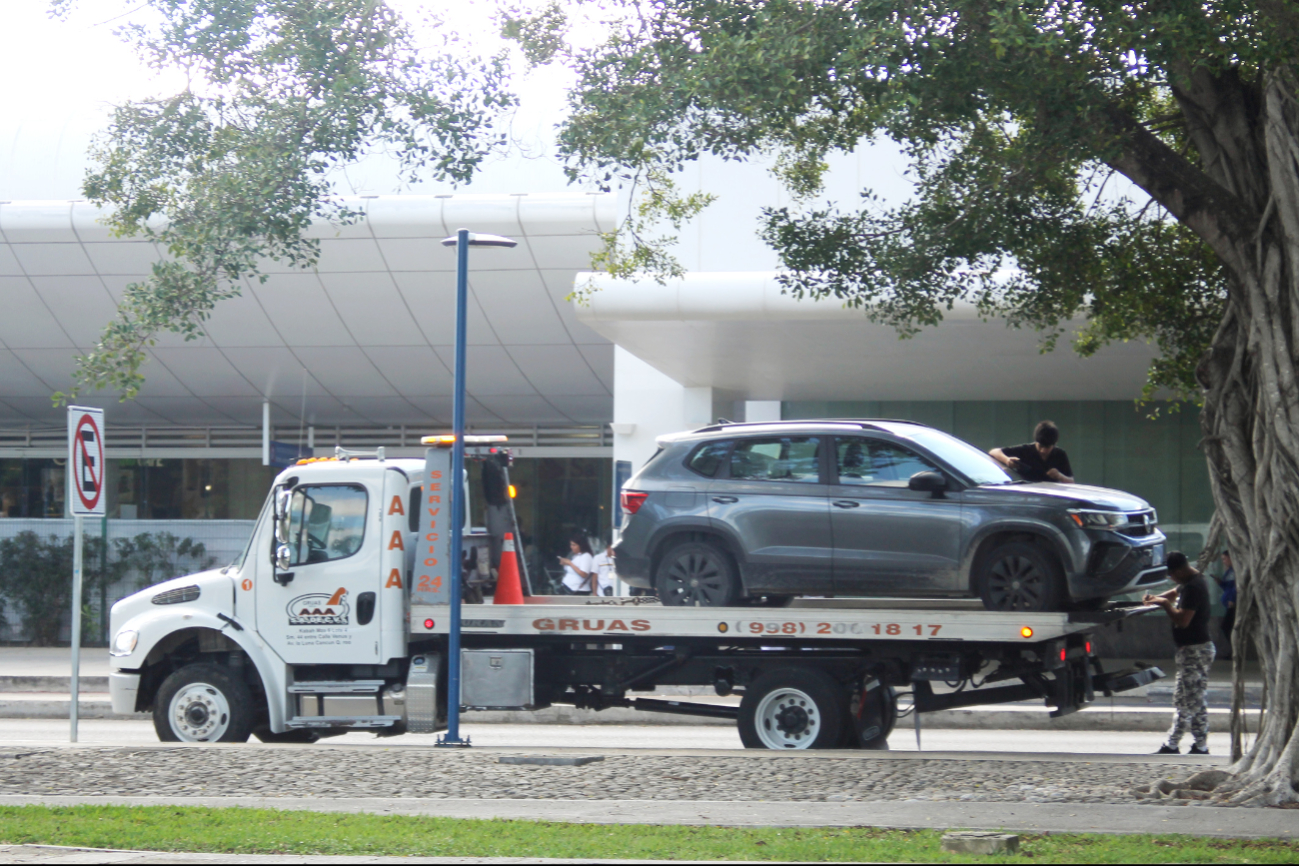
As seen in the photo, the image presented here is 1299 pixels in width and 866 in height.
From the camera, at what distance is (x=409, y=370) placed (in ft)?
87.5

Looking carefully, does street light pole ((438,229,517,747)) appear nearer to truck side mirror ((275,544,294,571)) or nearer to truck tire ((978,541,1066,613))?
truck side mirror ((275,544,294,571))

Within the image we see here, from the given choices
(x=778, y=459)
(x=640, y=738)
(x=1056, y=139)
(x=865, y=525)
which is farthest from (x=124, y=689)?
(x=1056, y=139)

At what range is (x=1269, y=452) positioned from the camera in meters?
7.96

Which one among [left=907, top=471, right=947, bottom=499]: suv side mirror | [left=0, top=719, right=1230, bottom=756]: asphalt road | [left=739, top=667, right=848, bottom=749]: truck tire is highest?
[left=907, top=471, right=947, bottom=499]: suv side mirror

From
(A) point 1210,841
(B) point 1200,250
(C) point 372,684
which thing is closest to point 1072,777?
(A) point 1210,841

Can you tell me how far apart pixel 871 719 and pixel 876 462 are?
75.9 inches

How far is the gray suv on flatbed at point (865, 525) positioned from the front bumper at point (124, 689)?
159 inches

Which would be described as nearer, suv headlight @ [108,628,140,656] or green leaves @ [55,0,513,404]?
green leaves @ [55,0,513,404]

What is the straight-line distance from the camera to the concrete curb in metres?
6.82

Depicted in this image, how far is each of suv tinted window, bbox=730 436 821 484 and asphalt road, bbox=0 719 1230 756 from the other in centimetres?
301

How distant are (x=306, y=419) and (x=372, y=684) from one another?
19.0 m

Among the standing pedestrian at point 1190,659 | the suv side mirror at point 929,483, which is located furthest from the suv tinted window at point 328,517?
the standing pedestrian at point 1190,659

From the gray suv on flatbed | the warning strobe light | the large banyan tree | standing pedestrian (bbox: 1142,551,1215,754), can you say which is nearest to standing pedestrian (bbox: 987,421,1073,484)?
the gray suv on flatbed

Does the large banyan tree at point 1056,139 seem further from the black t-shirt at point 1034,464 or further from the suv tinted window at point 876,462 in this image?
the black t-shirt at point 1034,464
